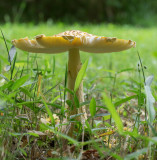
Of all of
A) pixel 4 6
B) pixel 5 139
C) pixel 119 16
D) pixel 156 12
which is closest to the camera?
pixel 5 139

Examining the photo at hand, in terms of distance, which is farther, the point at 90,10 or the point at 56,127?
the point at 90,10

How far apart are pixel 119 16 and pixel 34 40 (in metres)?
16.1

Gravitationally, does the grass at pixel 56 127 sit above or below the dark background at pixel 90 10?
below

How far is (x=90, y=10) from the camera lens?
16469mm

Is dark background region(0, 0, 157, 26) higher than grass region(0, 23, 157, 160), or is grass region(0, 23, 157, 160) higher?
dark background region(0, 0, 157, 26)

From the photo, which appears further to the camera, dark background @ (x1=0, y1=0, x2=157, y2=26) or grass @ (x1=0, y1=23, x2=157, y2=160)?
dark background @ (x1=0, y1=0, x2=157, y2=26)

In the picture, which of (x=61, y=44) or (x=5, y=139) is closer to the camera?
(x=5, y=139)

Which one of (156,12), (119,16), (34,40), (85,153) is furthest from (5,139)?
(156,12)

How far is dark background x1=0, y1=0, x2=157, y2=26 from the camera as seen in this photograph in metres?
15.7

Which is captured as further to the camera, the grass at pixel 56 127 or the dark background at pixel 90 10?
the dark background at pixel 90 10

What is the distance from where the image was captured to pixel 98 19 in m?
16.7

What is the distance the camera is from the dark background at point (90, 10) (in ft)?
51.6

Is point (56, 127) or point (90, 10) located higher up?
point (90, 10)

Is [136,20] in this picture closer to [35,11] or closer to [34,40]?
[35,11]
